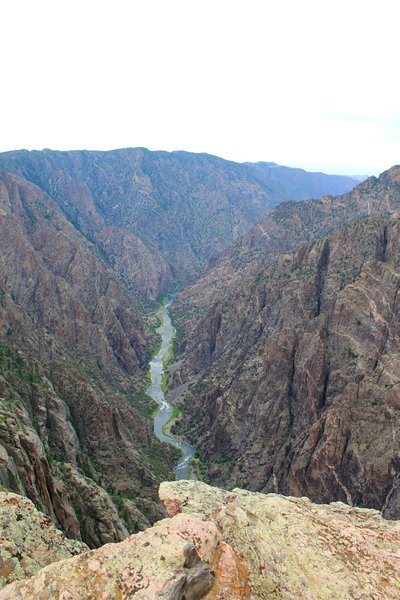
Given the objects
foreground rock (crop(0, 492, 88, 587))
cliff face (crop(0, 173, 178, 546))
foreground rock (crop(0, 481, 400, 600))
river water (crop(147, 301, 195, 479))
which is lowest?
river water (crop(147, 301, 195, 479))

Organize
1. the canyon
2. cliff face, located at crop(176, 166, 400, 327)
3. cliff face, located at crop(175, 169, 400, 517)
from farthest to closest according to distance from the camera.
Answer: cliff face, located at crop(176, 166, 400, 327) → cliff face, located at crop(175, 169, 400, 517) → the canyon

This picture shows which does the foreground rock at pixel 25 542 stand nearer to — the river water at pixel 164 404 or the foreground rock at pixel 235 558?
the foreground rock at pixel 235 558

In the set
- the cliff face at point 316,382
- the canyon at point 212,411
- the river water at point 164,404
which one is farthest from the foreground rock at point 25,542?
the river water at point 164,404

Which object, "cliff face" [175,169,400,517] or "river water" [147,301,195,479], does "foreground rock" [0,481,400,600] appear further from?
"river water" [147,301,195,479]

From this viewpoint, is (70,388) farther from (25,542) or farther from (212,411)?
(25,542)

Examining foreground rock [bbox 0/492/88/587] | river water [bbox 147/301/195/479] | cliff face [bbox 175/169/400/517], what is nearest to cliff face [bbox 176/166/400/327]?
river water [bbox 147/301/195/479]

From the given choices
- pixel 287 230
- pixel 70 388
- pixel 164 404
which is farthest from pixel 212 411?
pixel 287 230

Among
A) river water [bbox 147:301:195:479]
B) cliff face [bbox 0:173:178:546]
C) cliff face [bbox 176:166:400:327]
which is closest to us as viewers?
cliff face [bbox 0:173:178:546]
